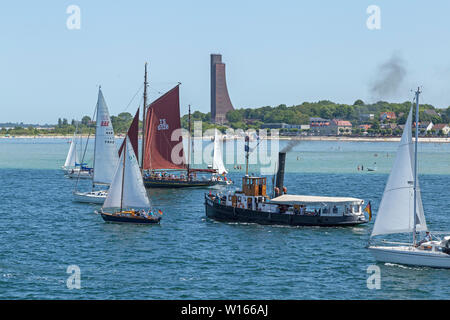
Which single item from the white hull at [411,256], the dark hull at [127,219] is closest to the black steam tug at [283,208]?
the dark hull at [127,219]

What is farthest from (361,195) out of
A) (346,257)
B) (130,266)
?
(130,266)

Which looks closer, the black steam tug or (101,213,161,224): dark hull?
the black steam tug

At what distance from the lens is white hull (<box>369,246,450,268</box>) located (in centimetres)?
4875

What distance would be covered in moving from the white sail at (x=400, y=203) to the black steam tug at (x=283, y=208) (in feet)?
47.9

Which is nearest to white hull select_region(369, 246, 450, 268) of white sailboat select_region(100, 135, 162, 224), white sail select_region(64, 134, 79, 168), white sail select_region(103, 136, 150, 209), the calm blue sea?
the calm blue sea

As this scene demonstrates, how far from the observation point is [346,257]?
53969 mm

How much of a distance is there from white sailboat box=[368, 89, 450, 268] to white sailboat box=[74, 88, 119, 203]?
141 feet

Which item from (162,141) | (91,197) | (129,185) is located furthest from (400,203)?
(162,141)

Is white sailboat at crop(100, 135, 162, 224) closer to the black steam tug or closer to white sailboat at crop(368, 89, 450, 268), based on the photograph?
the black steam tug

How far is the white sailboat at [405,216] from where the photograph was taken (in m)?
49.3

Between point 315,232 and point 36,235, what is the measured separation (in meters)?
25.3

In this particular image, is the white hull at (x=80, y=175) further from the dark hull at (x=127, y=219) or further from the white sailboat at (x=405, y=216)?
the white sailboat at (x=405, y=216)

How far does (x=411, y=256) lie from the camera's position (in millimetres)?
49281
